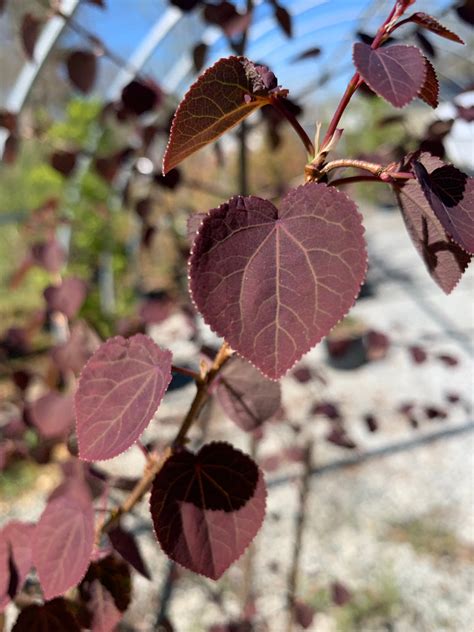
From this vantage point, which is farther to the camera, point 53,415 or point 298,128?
point 53,415

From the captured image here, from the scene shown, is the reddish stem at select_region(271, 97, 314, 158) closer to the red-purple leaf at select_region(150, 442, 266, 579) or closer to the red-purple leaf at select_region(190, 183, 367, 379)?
the red-purple leaf at select_region(190, 183, 367, 379)

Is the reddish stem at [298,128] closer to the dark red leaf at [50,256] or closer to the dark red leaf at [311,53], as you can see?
the dark red leaf at [50,256]


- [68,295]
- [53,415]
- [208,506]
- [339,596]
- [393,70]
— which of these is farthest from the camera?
[339,596]

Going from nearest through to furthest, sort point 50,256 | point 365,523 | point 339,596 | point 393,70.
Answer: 1. point 393,70
2. point 50,256
3. point 339,596
4. point 365,523

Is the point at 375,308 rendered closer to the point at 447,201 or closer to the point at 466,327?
the point at 466,327

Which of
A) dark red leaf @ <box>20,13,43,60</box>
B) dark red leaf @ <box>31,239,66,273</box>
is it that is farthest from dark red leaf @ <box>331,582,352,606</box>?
dark red leaf @ <box>20,13,43,60</box>

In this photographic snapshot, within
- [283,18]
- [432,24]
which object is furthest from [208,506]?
[283,18]

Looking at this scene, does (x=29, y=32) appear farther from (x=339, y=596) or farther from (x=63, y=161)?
(x=339, y=596)
